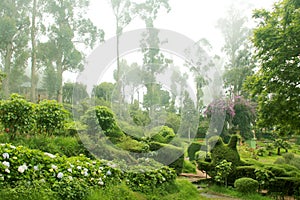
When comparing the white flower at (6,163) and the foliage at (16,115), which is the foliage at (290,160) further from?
the white flower at (6,163)

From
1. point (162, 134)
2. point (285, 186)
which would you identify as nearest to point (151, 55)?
point (162, 134)

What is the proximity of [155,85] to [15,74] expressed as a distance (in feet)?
49.3

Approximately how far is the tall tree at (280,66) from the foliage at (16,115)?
471 centimetres

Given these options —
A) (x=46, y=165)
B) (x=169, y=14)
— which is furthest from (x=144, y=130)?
(x=169, y=14)

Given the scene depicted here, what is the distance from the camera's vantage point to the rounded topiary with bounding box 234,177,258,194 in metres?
5.71

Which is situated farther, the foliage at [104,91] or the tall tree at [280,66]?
the foliage at [104,91]

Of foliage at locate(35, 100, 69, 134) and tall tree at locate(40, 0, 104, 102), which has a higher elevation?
tall tree at locate(40, 0, 104, 102)

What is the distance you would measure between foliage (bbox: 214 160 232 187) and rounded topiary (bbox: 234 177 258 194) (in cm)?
38

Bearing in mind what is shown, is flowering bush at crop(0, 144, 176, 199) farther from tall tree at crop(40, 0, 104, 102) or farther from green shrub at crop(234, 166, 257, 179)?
tall tree at crop(40, 0, 104, 102)

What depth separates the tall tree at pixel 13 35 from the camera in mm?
16062

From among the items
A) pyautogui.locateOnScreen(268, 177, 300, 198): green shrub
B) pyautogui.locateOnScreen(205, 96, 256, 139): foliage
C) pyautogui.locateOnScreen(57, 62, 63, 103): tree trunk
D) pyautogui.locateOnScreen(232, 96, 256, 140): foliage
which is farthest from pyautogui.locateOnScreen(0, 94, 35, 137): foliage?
pyautogui.locateOnScreen(232, 96, 256, 140): foliage

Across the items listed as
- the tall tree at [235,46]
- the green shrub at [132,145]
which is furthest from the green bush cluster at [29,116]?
the tall tree at [235,46]

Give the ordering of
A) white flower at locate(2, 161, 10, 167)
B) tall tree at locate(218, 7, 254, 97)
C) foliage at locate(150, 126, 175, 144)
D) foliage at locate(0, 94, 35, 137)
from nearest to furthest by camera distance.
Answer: white flower at locate(2, 161, 10, 167) → foliage at locate(0, 94, 35, 137) → foliage at locate(150, 126, 175, 144) → tall tree at locate(218, 7, 254, 97)

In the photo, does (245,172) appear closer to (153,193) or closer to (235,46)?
(153,193)
